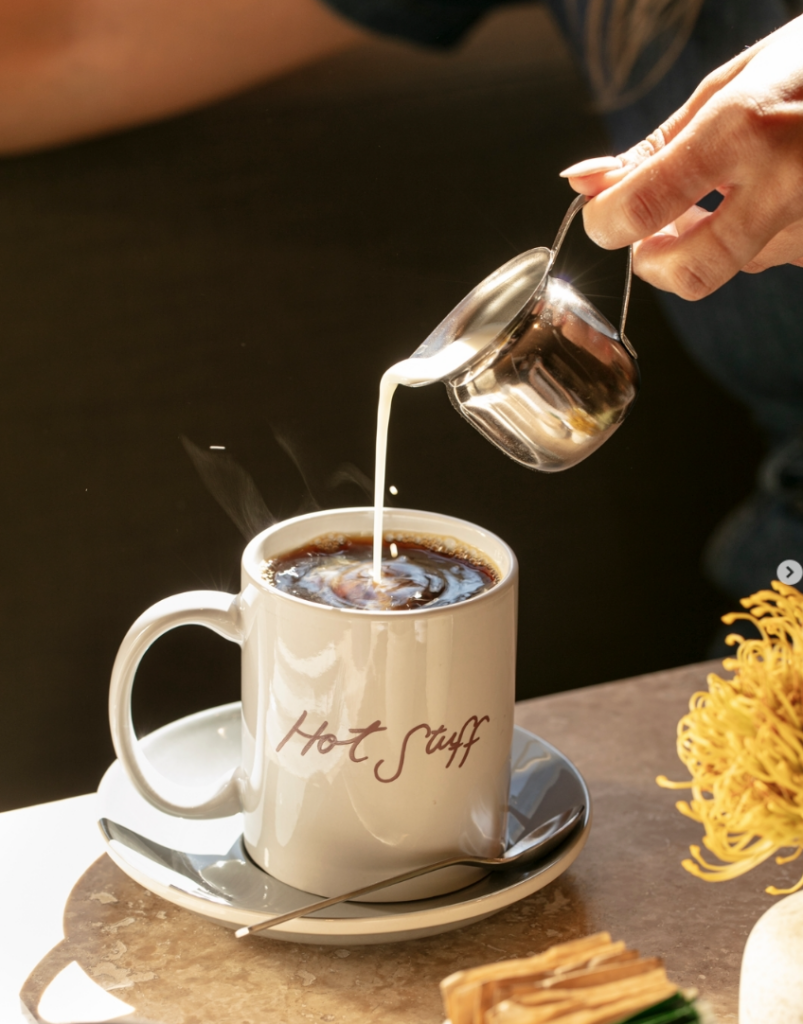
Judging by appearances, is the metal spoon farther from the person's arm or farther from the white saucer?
the person's arm

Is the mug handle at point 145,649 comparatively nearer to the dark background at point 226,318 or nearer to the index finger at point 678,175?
the index finger at point 678,175

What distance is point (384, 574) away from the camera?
0.70 metres

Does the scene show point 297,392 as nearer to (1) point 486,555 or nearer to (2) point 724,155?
(1) point 486,555

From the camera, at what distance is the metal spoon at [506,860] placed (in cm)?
58

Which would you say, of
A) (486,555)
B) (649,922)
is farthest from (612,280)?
(649,922)

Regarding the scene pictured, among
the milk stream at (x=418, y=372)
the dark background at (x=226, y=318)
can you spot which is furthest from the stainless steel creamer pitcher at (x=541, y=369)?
the dark background at (x=226, y=318)

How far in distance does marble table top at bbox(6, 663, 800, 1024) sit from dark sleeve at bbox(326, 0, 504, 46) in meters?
0.74

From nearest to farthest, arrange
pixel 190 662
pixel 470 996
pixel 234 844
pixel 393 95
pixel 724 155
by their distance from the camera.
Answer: pixel 470 996 < pixel 724 155 < pixel 234 844 < pixel 393 95 < pixel 190 662

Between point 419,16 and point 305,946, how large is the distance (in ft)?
2.80

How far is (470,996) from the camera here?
0.43 m

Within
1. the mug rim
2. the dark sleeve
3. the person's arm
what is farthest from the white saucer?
the dark sleeve

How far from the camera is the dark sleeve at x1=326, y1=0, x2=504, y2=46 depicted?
3.31ft

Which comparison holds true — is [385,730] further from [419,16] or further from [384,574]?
A: [419,16]

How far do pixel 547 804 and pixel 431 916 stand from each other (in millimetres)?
161
